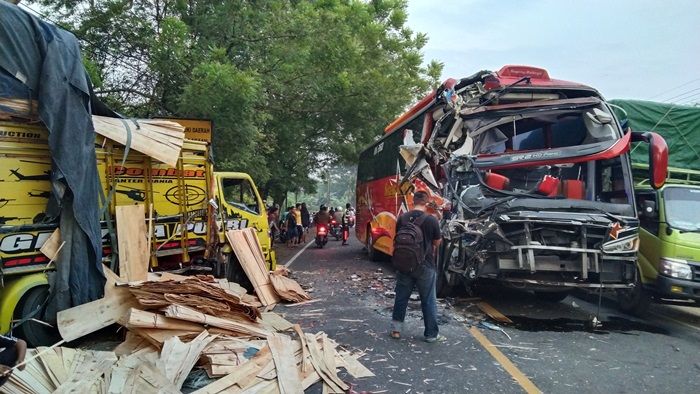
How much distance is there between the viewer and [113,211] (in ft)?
20.8

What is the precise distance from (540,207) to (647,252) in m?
Result: 2.20

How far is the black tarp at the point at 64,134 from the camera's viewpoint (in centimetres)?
516

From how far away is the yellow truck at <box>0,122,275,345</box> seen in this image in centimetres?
509

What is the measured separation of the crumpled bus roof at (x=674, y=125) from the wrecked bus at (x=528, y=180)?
3.18 metres

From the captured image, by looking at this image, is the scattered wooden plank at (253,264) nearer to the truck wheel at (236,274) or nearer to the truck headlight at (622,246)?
the truck wheel at (236,274)

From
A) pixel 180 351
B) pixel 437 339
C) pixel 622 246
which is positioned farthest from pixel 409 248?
pixel 622 246

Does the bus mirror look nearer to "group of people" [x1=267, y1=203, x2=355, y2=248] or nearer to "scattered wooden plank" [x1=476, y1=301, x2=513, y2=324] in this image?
"scattered wooden plank" [x1=476, y1=301, x2=513, y2=324]

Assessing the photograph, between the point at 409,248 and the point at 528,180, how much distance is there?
3.30 metres

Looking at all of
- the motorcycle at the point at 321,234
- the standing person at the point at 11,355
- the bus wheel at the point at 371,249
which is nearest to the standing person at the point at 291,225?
the motorcycle at the point at 321,234

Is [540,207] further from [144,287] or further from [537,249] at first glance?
[144,287]

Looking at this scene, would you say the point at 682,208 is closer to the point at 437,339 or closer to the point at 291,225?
the point at 437,339

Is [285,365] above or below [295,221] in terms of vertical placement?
below

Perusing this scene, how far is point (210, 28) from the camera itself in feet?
36.8

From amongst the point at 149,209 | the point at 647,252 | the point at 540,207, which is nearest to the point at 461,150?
the point at 540,207
